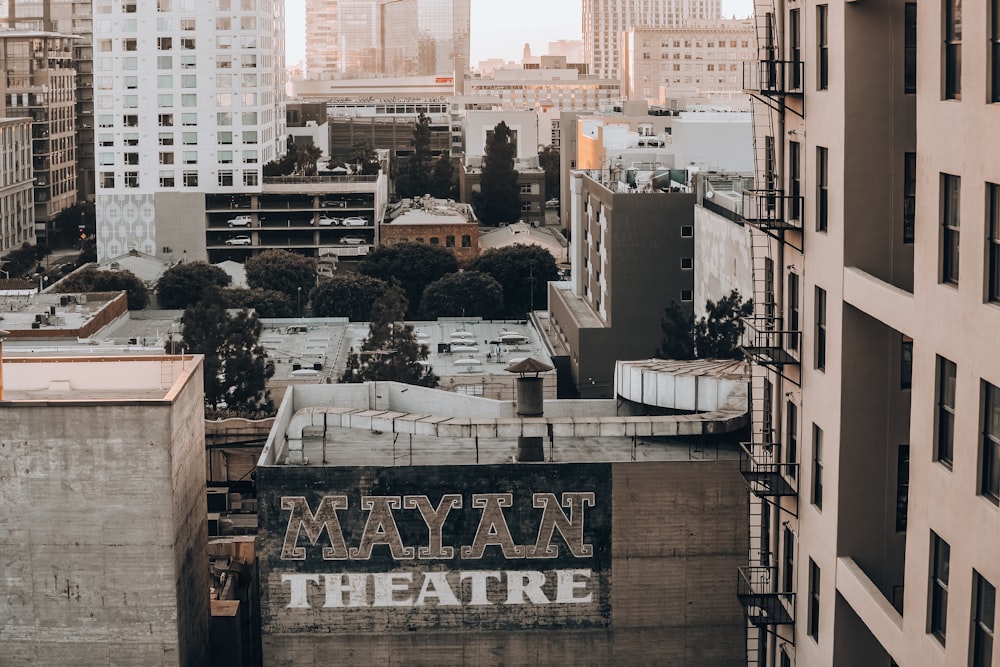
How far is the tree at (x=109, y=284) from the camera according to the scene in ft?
237

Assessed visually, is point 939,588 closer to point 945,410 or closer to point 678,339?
point 945,410

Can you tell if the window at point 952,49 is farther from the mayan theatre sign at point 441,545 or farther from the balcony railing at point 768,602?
the mayan theatre sign at point 441,545

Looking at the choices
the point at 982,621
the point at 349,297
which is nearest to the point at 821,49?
the point at 982,621

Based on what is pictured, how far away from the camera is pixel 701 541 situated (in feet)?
78.3

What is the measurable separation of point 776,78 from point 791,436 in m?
3.78

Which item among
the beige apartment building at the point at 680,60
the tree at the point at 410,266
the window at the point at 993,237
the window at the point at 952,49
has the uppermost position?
the beige apartment building at the point at 680,60

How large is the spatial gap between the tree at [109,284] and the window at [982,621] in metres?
63.0

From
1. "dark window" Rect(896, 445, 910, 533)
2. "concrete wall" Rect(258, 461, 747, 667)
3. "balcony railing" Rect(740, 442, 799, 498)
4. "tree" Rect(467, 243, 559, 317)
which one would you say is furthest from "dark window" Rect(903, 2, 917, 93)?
"tree" Rect(467, 243, 559, 317)

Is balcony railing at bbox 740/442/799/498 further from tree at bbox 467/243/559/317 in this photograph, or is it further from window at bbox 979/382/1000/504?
tree at bbox 467/243/559/317

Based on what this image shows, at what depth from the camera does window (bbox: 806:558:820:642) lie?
16.5m

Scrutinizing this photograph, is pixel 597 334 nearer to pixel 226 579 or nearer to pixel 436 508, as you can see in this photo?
pixel 226 579

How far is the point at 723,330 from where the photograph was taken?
145 ft

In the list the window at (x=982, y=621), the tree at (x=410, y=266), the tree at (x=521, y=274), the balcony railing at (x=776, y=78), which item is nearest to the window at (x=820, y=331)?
the balcony railing at (x=776, y=78)

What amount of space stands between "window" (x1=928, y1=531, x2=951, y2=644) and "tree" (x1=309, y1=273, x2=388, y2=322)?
57125 millimetres
